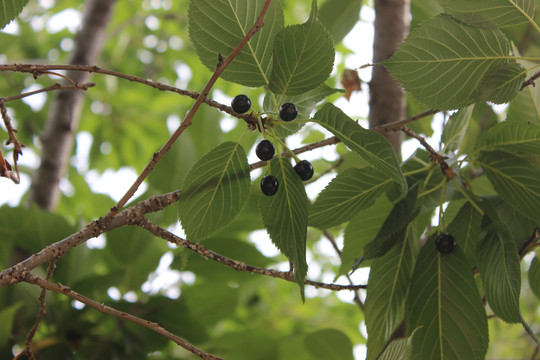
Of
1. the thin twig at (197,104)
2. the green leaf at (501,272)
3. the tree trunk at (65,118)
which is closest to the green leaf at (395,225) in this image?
the green leaf at (501,272)

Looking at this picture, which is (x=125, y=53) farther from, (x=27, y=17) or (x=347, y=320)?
(x=347, y=320)

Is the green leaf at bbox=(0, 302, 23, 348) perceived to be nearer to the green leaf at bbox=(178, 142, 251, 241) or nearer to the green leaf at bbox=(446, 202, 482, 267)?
the green leaf at bbox=(178, 142, 251, 241)

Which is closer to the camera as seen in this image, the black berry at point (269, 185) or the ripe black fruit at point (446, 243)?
the black berry at point (269, 185)

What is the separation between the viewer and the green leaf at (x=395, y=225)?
74cm

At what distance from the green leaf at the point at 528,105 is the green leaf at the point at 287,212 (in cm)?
44

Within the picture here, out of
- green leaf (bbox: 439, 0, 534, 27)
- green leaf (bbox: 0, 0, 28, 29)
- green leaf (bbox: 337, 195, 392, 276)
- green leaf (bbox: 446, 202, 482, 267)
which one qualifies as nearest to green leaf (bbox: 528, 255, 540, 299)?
green leaf (bbox: 446, 202, 482, 267)

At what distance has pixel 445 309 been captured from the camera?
0.78 m

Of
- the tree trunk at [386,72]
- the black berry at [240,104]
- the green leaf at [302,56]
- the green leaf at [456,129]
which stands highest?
the tree trunk at [386,72]

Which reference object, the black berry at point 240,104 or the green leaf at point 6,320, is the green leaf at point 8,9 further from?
the green leaf at point 6,320

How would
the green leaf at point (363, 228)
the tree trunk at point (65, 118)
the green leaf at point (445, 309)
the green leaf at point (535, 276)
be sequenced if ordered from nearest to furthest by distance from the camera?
1. the green leaf at point (445, 309)
2. the green leaf at point (363, 228)
3. the green leaf at point (535, 276)
4. the tree trunk at point (65, 118)

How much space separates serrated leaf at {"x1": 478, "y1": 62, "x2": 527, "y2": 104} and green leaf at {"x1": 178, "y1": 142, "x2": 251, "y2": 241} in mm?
340

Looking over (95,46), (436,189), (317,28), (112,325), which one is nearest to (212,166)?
(317,28)

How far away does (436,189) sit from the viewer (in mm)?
837

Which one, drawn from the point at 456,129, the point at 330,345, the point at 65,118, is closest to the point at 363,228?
the point at 456,129
